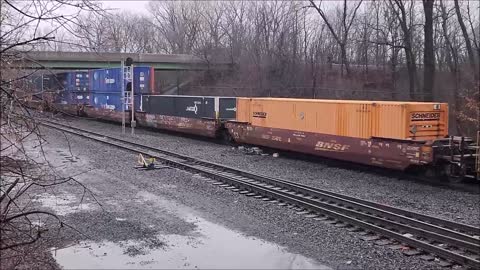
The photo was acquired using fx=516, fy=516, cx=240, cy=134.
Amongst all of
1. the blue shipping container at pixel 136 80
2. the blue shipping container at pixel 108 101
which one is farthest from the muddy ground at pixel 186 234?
the blue shipping container at pixel 108 101

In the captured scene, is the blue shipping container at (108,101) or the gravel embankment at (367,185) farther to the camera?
the blue shipping container at (108,101)

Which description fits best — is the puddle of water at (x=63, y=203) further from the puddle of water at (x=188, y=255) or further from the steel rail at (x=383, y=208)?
the steel rail at (x=383, y=208)

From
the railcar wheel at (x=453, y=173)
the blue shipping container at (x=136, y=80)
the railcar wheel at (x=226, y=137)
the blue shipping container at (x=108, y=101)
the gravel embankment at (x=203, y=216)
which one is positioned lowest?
the gravel embankment at (x=203, y=216)

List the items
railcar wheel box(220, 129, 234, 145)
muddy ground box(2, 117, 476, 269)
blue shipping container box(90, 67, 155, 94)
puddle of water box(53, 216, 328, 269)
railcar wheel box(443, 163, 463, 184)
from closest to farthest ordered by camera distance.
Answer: puddle of water box(53, 216, 328, 269)
muddy ground box(2, 117, 476, 269)
railcar wheel box(443, 163, 463, 184)
railcar wheel box(220, 129, 234, 145)
blue shipping container box(90, 67, 155, 94)

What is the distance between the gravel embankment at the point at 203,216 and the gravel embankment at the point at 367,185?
0.20 m

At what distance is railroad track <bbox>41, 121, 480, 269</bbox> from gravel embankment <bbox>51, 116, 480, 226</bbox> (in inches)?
44.5

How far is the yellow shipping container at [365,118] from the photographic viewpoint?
15.0 metres

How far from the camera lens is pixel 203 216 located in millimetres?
10352

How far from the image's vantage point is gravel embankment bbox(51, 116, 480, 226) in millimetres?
11617

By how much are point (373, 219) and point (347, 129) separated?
23.3ft

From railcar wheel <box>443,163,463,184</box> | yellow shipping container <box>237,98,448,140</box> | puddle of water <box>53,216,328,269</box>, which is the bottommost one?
puddle of water <box>53,216,328,269</box>

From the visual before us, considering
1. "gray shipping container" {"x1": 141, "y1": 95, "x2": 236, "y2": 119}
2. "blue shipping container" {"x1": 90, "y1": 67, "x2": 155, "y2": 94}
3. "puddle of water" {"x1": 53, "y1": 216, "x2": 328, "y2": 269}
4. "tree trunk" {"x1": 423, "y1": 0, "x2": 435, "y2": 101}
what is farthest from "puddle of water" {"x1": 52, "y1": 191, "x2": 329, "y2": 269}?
"tree trunk" {"x1": 423, "y1": 0, "x2": 435, "y2": 101}

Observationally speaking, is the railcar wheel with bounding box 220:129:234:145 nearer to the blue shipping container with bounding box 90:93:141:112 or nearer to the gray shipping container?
the gray shipping container

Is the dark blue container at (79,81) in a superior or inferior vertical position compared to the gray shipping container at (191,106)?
superior
